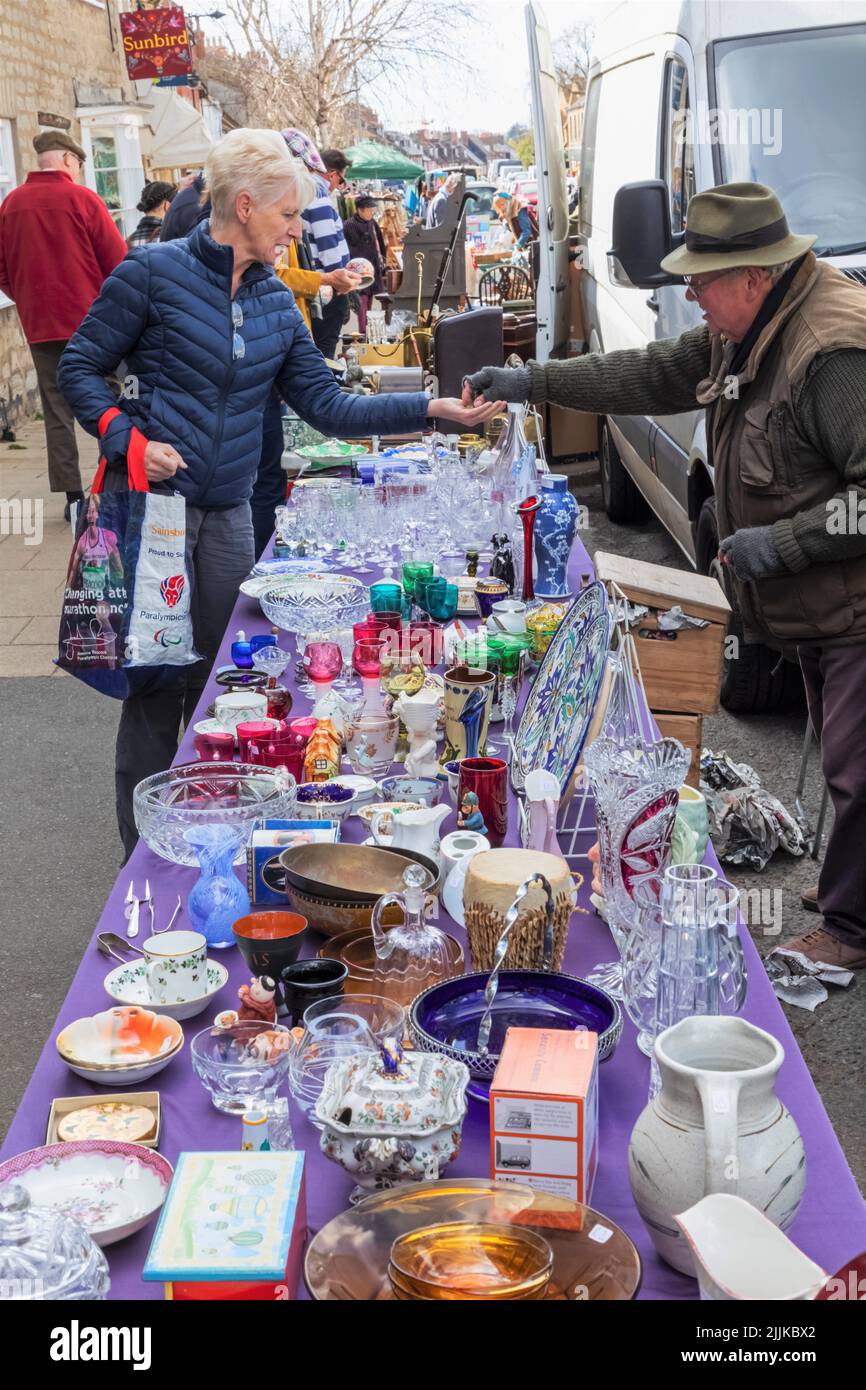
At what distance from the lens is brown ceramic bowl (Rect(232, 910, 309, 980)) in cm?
201

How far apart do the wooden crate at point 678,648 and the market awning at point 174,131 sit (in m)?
19.5

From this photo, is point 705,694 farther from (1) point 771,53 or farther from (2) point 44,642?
(2) point 44,642

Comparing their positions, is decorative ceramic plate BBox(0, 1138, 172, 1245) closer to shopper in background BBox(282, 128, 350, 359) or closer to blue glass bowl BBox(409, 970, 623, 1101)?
blue glass bowl BBox(409, 970, 623, 1101)

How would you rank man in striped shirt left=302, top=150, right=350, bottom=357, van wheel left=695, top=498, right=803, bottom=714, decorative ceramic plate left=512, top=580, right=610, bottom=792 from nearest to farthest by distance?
decorative ceramic plate left=512, top=580, right=610, bottom=792 → van wheel left=695, top=498, right=803, bottom=714 → man in striped shirt left=302, top=150, right=350, bottom=357

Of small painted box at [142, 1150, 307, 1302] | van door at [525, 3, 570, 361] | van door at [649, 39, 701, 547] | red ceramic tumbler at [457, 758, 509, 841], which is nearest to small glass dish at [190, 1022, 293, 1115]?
small painted box at [142, 1150, 307, 1302]

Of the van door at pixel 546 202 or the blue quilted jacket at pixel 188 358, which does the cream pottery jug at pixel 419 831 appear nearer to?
the blue quilted jacket at pixel 188 358

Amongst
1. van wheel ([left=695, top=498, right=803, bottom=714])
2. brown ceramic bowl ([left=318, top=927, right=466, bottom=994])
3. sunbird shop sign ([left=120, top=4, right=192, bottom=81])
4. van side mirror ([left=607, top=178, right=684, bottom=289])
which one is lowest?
van wheel ([left=695, top=498, right=803, bottom=714])

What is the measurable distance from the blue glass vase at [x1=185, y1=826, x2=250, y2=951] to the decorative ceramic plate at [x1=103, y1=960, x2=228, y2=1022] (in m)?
0.06

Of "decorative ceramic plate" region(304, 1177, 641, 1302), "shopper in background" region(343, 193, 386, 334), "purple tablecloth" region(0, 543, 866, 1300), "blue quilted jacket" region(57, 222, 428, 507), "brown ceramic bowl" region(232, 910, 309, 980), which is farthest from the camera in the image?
"shopper in background" region(343, 193, 386, 334)

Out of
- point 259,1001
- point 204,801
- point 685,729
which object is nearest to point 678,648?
point 685,729

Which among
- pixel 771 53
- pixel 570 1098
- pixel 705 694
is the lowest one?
pixel 705 694

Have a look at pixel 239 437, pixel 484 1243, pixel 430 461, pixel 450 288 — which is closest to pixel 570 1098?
pixel 484 1243

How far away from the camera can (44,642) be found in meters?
6.86
